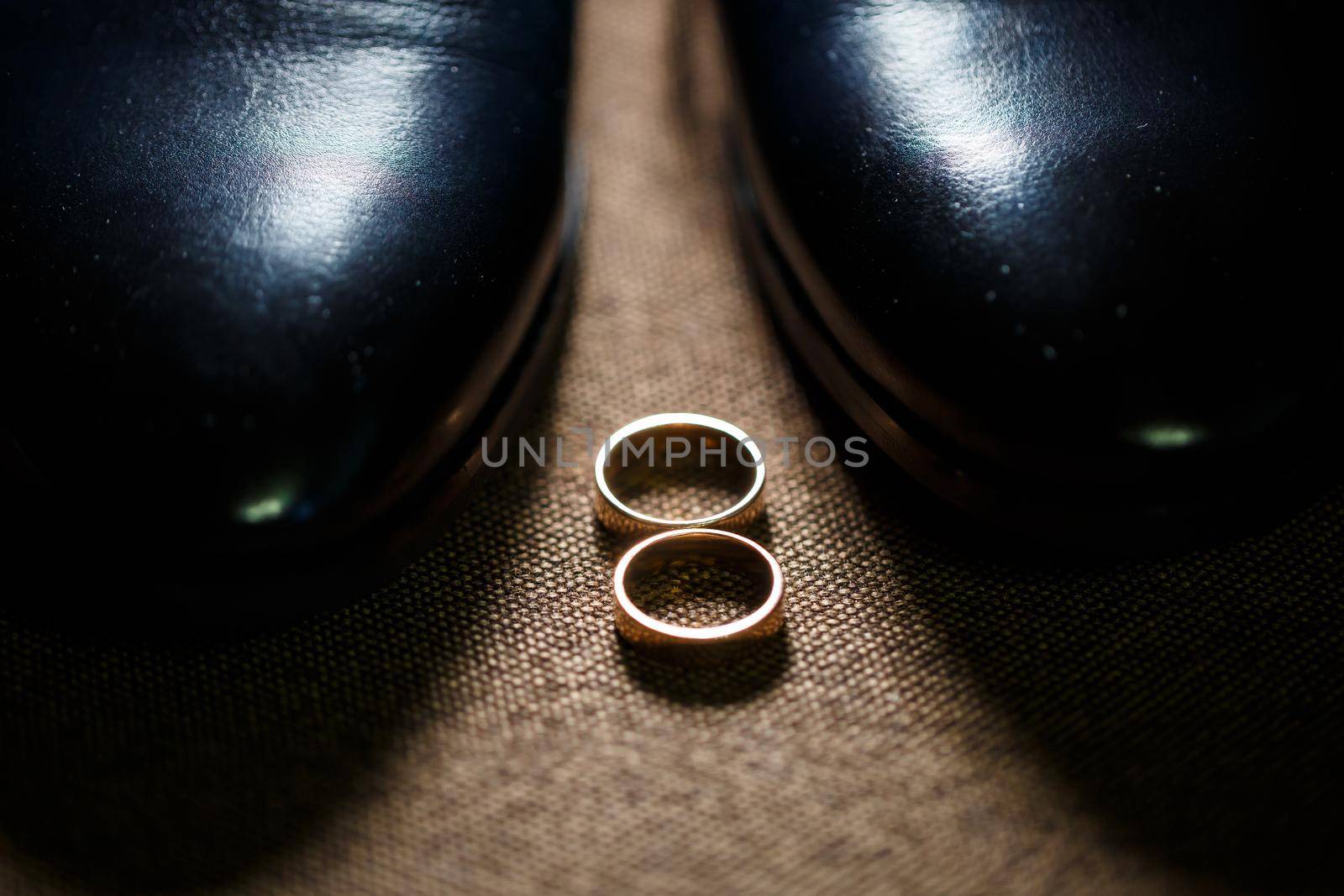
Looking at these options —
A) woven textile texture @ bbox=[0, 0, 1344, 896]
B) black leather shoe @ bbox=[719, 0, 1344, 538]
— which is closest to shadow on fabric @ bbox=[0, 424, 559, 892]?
woven textile texture @ bbox=[0, 0, 1344, 896]

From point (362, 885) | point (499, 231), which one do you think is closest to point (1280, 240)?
point (499, 231)

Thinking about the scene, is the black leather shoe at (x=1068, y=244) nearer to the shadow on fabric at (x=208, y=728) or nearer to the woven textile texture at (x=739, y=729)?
the woven textile texture at (x=739, y=729)

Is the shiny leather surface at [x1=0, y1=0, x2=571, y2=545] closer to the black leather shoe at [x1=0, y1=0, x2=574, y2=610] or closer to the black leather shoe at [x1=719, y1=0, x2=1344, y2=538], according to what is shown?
the black leather shoe at [x1=0, y1=0, x2=574, y2=610]

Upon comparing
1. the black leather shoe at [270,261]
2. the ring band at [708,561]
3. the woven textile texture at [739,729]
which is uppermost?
the black leather shoe at [270,261]

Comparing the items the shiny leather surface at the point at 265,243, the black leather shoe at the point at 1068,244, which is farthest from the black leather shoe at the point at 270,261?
the black leather shoe at the point at 1068,244

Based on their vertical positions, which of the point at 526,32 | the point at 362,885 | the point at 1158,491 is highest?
the point at 526,32

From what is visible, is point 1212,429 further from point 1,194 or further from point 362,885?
point 1,194

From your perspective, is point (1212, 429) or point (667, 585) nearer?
point (1212, 429)
